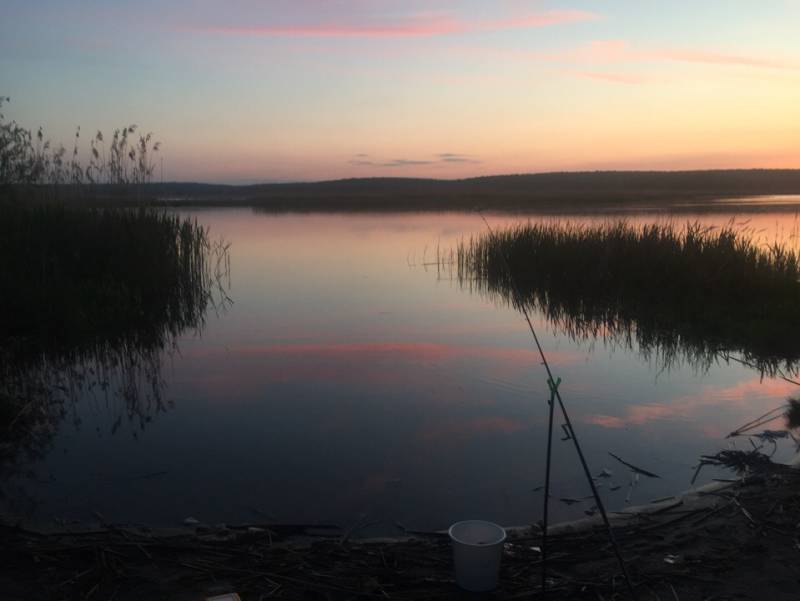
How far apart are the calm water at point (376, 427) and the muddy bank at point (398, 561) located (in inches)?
14.0

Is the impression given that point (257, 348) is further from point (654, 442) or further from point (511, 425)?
point (654, 442)

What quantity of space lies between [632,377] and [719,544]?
11.8 feet

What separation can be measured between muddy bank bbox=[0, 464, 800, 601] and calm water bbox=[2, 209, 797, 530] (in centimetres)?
35

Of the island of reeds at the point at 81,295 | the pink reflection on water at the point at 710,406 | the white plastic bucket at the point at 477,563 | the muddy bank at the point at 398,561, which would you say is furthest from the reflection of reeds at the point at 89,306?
the pink reflection on water at the point at 710,406

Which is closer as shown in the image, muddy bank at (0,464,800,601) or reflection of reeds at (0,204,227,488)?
muddy bank at (0,464,800,601)

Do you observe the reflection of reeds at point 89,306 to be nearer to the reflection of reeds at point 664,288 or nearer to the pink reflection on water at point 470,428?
the pink reflection on water at point 470,428

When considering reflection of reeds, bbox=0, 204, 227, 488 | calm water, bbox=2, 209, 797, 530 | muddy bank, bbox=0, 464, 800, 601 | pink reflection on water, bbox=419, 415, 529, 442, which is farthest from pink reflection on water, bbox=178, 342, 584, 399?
muddy bank, bbox=0, 464, 800, 601

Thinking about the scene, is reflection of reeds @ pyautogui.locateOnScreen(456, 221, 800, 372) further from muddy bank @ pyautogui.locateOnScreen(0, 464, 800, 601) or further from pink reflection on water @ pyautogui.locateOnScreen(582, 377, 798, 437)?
muddy bank @ pyautogui.locateOnScreen(0, 464, 800, 601)

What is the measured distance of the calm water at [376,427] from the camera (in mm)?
4051

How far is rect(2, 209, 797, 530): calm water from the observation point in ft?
13.3

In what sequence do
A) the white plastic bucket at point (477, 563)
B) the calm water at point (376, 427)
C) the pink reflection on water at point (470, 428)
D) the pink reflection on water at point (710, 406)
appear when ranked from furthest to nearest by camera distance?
1. the pink reflection on water at point (710, 406)
2. the pink reflection on water at point (470, 428)
3. the calm water at point (376, 427)
4. the white plastic bucket at point (477, 563)

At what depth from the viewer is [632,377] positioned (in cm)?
680

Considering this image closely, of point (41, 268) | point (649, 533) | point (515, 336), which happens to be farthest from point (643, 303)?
point (41, 268)

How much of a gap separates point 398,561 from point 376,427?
2155mm
